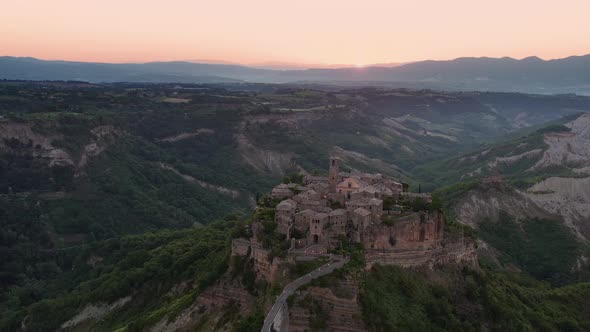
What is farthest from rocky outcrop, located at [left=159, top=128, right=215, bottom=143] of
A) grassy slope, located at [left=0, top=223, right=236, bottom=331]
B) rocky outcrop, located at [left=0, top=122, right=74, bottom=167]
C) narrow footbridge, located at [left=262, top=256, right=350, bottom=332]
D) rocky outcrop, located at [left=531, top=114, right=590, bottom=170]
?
narrow footbridge, located at [left=262, top=256, right=350, bottom=332]

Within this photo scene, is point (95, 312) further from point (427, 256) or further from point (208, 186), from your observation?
point (208, 186)

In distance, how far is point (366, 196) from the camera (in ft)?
181

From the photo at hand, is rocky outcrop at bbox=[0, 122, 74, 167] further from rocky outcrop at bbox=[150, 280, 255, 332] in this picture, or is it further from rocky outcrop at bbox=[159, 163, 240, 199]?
rocky outcrop at bbox=[150, 280, 255, 332]

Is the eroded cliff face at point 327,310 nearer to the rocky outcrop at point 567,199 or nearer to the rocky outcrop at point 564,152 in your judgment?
the rocky outcrop at point 567,199

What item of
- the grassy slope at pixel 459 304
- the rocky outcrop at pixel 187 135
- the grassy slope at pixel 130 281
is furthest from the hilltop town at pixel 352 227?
the rocky outcrop at pixel 187 135

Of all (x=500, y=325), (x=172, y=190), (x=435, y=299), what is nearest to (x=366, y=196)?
(x=435, y=299)

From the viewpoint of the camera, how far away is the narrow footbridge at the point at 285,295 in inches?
1660

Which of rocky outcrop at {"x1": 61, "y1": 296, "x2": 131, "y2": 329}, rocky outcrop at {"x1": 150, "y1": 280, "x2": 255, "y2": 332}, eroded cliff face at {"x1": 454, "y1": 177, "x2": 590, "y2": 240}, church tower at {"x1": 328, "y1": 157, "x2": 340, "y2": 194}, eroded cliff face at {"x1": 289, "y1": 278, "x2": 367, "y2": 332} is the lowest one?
rocky outcrop at {"x1": 61, "y1": 296, "x2": 131, "y2": 329}

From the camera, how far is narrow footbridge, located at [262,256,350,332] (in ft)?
138

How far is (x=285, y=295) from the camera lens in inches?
1750

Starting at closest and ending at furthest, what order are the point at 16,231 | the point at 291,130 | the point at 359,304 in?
the point at 359,304 → the point at 16,231 → the point at 291,130

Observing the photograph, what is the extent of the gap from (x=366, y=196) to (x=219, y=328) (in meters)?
19.1

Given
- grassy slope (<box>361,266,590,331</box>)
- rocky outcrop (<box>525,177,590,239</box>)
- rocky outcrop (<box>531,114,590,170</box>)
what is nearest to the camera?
grassy slope (<box>361,266,590,331</box>)

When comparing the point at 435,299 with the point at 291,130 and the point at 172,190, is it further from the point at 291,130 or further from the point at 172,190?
the point at 291,130
